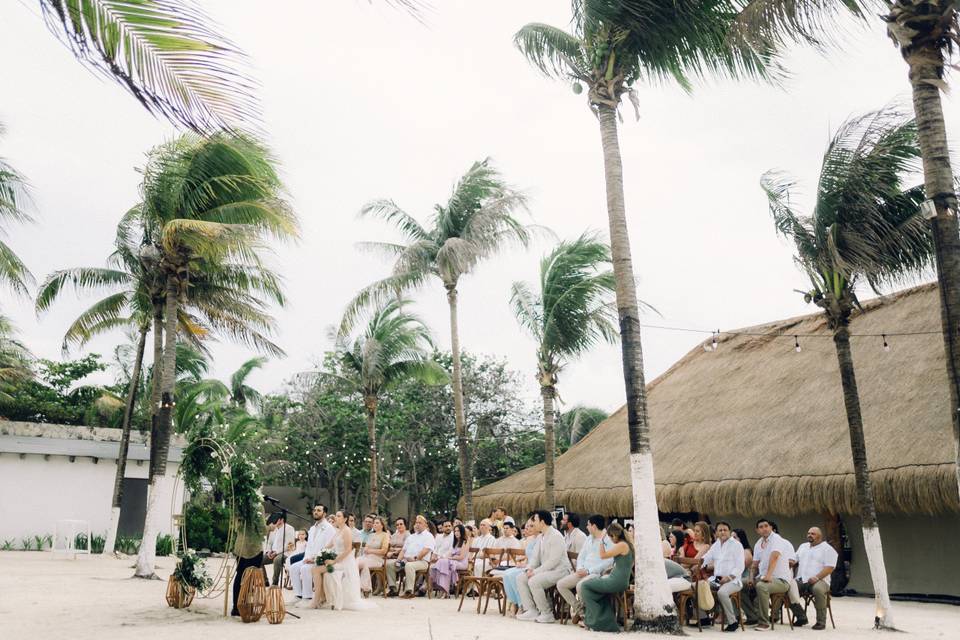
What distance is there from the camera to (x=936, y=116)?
8.97 m

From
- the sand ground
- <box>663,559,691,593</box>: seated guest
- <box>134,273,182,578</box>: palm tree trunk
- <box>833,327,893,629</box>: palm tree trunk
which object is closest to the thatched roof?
the sand ground

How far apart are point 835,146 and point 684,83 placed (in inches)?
89.0

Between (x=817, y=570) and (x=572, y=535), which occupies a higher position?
(x=572, y=535)

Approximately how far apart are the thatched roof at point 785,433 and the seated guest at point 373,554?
6.38 meters

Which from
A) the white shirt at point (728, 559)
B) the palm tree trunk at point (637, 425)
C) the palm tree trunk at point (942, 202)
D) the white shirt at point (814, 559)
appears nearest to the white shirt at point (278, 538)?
the palm tree trunk at point (637, 425)

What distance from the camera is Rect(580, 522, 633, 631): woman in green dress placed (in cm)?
991

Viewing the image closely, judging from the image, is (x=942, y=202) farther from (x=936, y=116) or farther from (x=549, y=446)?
(x=549, y=446)

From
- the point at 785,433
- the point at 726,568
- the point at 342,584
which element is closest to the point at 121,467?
the point at 342,584

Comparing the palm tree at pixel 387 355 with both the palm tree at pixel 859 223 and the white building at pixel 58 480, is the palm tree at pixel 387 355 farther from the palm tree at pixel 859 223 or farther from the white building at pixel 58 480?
the palm tree at pixel 859 223

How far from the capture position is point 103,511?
25.8 m

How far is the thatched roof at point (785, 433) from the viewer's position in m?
14.5

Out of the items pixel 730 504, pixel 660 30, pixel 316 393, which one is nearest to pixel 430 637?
pixel 660 30

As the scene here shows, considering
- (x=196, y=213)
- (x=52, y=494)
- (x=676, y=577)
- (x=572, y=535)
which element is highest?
(x=196, y=213)

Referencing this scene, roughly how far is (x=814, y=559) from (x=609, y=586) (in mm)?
3276
